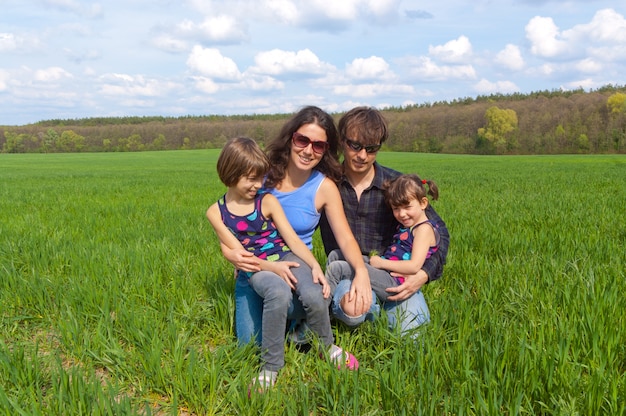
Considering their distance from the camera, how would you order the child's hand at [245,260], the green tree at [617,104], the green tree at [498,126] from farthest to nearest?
1. the green tree at [498,126]
2. the green tree at [617,104]
3. the child's hand at [245,260]

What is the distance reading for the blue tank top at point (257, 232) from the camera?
294 centimetres

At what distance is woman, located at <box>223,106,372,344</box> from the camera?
292 centimetres

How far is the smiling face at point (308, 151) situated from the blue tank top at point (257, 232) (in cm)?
30

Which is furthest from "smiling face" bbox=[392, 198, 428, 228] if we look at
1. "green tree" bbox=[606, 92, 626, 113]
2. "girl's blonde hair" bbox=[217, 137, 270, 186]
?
"green tree" bbox=[606, 92, 626, 113]

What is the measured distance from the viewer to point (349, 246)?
2957 mm

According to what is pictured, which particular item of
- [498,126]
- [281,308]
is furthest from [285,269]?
[498,126]

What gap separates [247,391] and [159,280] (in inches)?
65.5

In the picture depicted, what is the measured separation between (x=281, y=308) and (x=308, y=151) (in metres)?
0.99

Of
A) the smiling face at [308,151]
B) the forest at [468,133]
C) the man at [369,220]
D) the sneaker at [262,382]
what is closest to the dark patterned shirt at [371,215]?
the man at [369,220]

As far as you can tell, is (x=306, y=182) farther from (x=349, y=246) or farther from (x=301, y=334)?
(x=301, y=334)

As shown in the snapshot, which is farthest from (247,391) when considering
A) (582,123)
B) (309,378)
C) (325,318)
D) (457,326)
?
(582,123)

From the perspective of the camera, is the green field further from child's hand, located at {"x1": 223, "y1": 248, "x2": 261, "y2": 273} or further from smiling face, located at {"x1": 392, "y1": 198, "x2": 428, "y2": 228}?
smiling face, located at {"x1": 392, "y1": 198, "x2": 428, "y2": 228}

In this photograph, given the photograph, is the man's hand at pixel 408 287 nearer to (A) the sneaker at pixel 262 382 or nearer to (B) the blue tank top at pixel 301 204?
(B) the blue tank top at pixel 301 204

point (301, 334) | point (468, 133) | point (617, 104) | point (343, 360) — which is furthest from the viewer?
point (468, 133)
